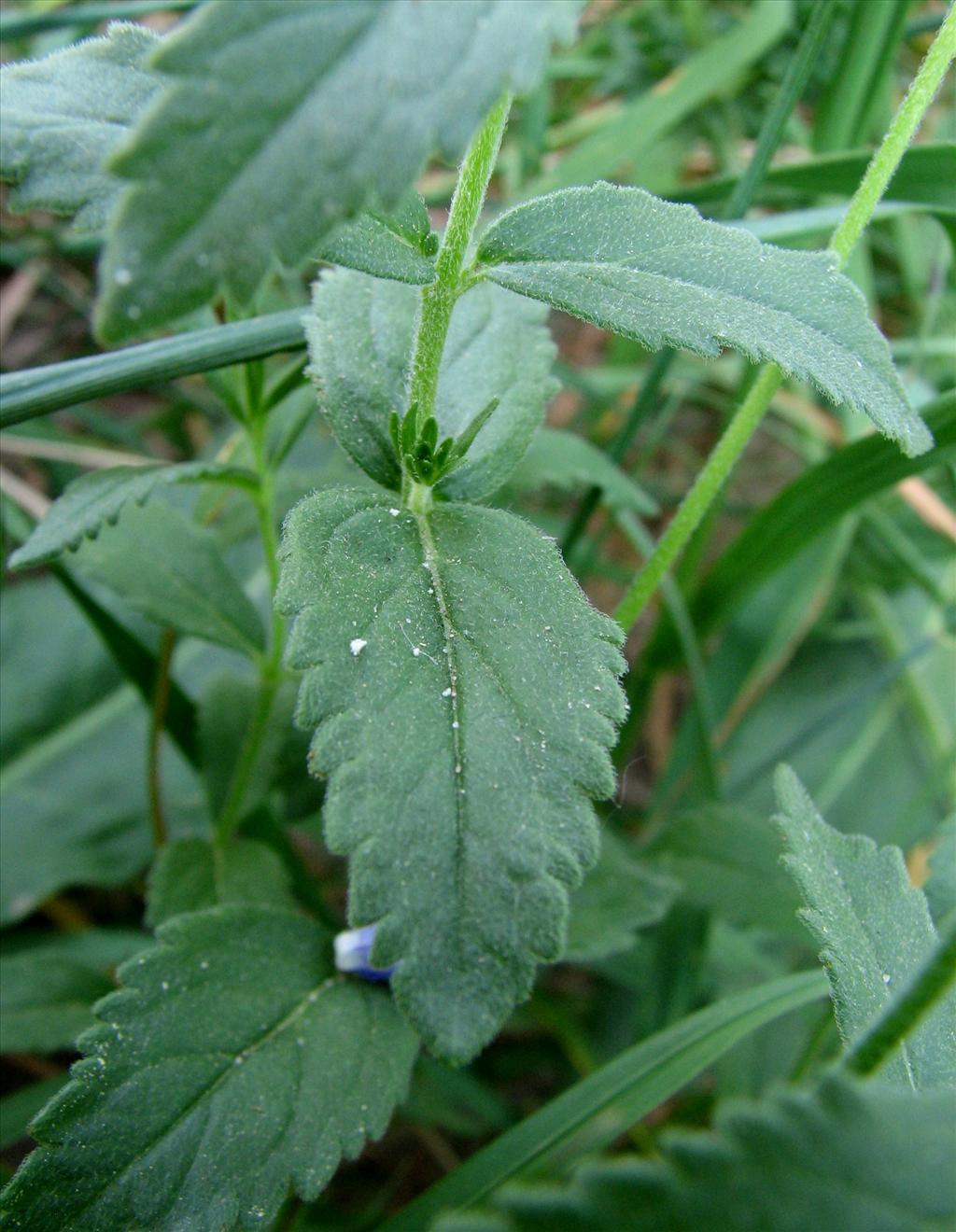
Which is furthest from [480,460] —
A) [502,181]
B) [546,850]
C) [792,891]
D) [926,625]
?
[502,181]

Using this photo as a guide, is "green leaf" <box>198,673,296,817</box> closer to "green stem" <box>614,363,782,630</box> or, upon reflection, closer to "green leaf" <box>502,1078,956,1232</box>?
"green stem" <box>614,363,782,630</box>

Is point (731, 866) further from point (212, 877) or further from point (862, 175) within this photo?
point (862, 175)

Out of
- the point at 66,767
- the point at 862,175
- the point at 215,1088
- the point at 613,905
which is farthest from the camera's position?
the point at 66,767

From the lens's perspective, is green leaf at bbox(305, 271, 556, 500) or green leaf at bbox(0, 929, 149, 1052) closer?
green leaf at bbox(305, 271, 556, 500)

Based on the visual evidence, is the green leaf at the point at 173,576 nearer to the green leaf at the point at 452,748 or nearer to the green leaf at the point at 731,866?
the green leaf at the point at 452,748

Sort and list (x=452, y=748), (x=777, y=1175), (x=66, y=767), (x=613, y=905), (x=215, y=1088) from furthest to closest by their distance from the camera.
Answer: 1. (x=66, y=767)
2. (x=613, y=905)
3. (x=215, y=1088)
4. (x=452, y=748)
5. (x=777, y=1175)

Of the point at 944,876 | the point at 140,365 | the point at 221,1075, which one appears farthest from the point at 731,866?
the point at 140,365

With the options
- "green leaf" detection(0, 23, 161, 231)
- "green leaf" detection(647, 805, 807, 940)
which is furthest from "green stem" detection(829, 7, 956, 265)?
"green leaf" detection(647, 805, 807, 940)
